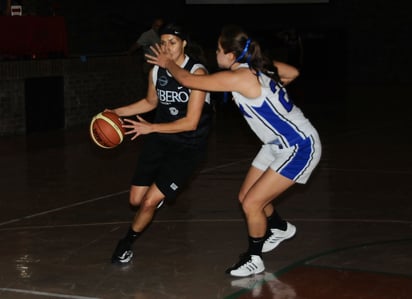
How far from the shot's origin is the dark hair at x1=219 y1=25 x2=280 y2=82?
7.04 metres

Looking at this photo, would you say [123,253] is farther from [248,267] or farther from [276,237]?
[276,237]

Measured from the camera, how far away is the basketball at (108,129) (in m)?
7.65

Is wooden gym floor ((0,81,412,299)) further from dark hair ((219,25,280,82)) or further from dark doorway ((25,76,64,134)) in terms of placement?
dark hair ((219,25,280,82))

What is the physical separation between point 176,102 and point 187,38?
0.56 m

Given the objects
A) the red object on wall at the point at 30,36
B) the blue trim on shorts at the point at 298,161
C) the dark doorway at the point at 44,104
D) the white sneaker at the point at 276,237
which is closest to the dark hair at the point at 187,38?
the blue trim on shorts at the point at 298,161

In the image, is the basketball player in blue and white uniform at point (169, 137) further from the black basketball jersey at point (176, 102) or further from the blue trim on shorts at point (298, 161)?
the blue trim on shorts at point (298, 161)

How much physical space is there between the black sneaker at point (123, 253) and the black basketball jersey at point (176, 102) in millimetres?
1025

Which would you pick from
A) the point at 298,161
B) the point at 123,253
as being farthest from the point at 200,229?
the point at 298,161

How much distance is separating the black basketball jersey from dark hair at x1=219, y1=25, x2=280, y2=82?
0.62m

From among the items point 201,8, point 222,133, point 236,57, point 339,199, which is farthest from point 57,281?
point 201,8

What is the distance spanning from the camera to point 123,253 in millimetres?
7848

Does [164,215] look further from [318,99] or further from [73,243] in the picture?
[318,99]

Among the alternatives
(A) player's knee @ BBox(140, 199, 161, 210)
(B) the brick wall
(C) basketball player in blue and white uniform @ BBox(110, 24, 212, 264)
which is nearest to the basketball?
(C) basketball player in blue and white uniform @ BBox(110, 24, 212, 264)

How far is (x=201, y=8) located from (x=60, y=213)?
19232mm
